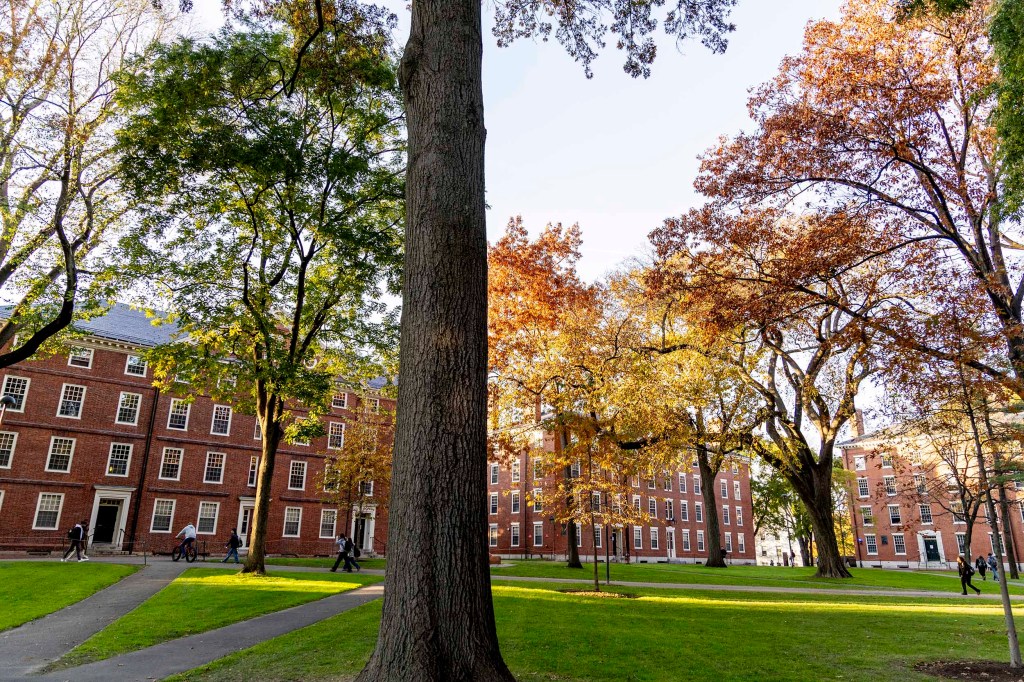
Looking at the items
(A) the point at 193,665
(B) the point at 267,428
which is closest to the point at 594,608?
(A) the point at 193,665

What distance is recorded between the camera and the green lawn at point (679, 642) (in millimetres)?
6480

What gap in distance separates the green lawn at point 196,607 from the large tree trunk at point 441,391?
5522mm

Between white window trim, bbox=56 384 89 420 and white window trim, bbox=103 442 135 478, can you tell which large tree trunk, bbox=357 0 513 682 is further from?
white window trim, bbox=56 384 89 420

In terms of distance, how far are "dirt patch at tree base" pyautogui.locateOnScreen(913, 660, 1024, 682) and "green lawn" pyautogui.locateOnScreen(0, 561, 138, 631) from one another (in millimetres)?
13599

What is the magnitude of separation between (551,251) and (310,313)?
10.6 m

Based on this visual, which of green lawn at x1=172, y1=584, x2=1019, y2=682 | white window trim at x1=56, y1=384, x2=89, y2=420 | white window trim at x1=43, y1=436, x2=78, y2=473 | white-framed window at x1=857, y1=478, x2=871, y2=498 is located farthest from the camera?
white-framed window at x1=857, y1=478, x2=871, y2=498

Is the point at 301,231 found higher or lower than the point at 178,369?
higher

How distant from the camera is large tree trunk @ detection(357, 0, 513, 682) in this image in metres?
4.17

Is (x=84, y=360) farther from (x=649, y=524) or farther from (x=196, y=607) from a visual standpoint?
(x=649, y=524)

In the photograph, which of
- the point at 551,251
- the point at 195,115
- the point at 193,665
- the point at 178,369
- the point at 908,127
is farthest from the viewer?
the point at 551,251

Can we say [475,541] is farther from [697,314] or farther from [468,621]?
[697,314]

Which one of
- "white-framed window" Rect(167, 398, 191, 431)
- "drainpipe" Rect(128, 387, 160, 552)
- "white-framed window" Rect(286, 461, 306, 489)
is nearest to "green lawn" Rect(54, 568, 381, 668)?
"drainpipe" Rect(128, 387, 160, 552)

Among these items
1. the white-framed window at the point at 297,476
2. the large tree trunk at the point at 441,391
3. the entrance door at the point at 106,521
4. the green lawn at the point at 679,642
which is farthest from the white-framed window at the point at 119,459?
the large tree trunk at the point at 441,391

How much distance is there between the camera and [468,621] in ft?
13.9
